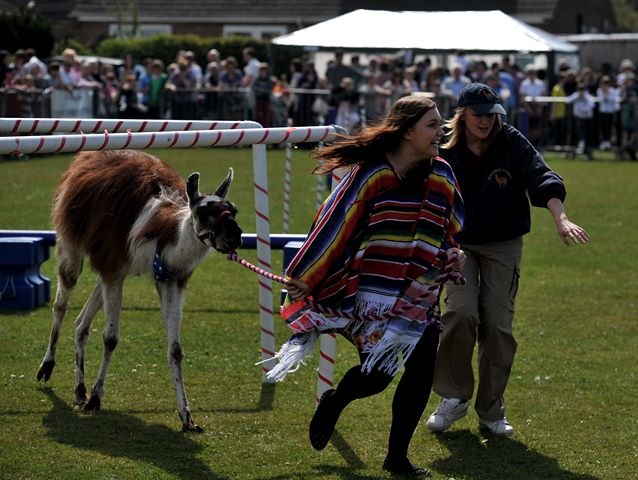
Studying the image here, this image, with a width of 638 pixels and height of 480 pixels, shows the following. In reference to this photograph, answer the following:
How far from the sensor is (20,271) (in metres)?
11.3

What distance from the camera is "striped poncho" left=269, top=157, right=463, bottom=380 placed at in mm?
6441

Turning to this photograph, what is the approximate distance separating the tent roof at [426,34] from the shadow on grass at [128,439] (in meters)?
17.6

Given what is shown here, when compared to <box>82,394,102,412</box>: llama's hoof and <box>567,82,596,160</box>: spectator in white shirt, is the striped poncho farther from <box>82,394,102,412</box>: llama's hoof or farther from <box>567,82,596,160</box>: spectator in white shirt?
<box>567,82,596,160</box>: spectator in white shirt

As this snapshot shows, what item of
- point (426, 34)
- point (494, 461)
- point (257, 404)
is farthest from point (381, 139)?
point (426, 34)

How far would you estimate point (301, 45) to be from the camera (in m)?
26.3

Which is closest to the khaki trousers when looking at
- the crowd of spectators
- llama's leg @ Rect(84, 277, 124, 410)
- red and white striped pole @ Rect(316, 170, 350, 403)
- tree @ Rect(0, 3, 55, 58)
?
red and white striped pole @ Rect(316, 170, 350, 403)

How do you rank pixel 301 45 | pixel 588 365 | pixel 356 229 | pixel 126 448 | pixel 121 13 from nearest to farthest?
1. pixel 356 229
2. pixel 126 448
3. pixel 588 365
4. pixel 301 45
5. pixel 121 13

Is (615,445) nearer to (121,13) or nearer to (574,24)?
(121,13)

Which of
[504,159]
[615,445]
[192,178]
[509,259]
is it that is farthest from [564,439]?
[192,178]

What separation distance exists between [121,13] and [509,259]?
49226mm

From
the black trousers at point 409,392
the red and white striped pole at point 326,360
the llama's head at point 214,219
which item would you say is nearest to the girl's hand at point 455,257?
the black trousers at point 409,392

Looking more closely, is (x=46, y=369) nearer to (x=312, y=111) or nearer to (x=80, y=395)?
(x=80, y=395)

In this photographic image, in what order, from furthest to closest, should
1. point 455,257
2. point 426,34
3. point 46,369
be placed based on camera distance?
point 426,34 < point 46,369 < point 455,257

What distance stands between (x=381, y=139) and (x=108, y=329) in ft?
8.69
